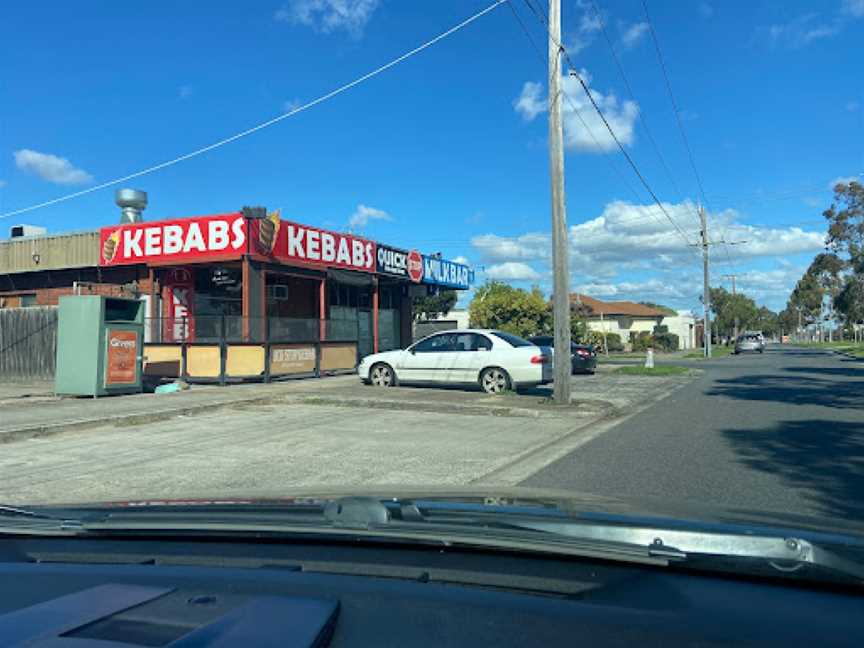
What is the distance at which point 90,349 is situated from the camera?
1499 centimetres

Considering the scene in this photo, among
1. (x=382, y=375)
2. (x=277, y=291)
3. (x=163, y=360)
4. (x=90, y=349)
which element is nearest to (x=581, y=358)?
(x=382, y=375)

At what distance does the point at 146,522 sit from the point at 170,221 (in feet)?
63.7

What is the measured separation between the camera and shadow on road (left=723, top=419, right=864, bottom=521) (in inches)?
252

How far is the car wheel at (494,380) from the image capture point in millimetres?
16469

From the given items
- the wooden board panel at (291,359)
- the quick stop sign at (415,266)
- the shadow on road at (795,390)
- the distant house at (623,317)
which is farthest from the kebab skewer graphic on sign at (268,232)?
the distant house at (623,317)

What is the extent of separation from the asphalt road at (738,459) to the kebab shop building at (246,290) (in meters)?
10.7

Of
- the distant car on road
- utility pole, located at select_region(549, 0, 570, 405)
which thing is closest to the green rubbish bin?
utility pole, located at select_region(549, 0, 570, 405)

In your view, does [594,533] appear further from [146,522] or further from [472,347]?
[472,347]

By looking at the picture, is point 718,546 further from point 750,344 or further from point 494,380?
point 750,344

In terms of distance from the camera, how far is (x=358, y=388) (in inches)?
685

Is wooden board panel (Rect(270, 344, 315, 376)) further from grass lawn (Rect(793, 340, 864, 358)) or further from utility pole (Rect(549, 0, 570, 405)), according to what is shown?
grass lawn (Rect(793, 340, 864, 358))

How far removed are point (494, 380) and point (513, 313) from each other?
74.9 feet

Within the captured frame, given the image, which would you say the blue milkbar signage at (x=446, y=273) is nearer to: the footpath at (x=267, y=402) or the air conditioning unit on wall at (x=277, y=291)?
the air conditioning unit on wall at (x=277, y=291)

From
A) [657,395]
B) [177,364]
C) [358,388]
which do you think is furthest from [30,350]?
[657,395]
